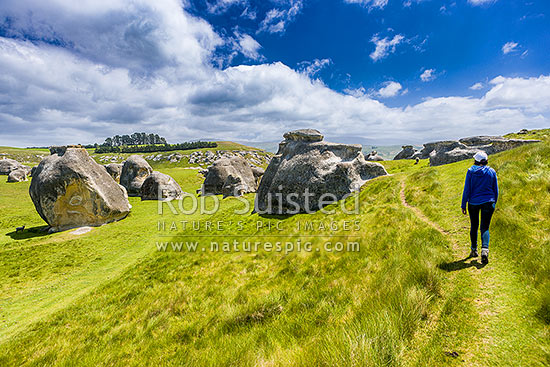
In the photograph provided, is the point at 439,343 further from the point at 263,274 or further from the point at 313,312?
the point at 263,274

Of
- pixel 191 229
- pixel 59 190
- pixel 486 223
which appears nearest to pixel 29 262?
pixel 59 190

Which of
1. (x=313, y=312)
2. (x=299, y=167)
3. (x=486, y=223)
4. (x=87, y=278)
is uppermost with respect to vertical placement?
(x=299, y=167)

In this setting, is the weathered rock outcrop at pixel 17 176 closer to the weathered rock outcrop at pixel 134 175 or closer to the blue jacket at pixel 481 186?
the weathered rock outcrop at pixel 134 175

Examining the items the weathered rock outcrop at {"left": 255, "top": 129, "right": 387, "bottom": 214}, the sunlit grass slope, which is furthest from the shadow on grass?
the weathered rock outcrop at {"left": 255, "top": 129, "right": 387, "bottom": 214}

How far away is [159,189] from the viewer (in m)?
32.3

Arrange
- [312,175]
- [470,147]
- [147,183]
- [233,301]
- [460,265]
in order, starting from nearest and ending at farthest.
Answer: [460,265] → [233,301] → [312,175] → [470,147] → [147,183]

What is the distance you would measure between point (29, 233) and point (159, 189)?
50.2ft

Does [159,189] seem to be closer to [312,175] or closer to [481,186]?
[312,175]

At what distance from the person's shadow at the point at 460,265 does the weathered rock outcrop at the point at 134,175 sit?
145 ft

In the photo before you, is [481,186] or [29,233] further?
[29,233]

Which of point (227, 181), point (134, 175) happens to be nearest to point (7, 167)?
point (134, 175)

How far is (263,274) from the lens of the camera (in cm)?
938

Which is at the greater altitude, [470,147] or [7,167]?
[7,167]

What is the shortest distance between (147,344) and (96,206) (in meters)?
19.9
